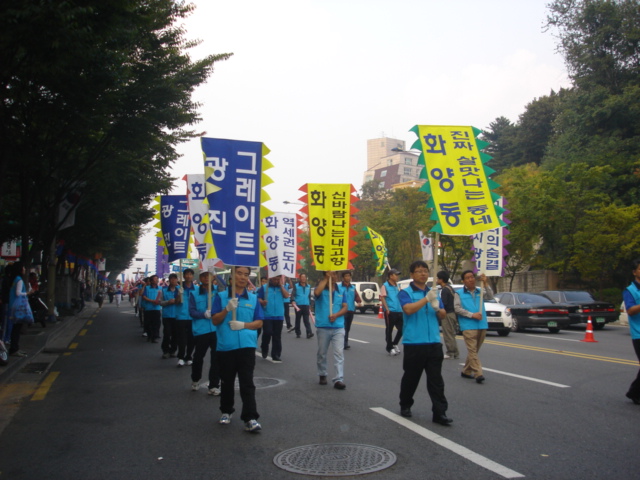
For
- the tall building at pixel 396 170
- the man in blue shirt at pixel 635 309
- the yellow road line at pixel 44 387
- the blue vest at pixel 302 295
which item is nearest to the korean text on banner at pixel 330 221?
the man in blue shirt at pixel 635 309

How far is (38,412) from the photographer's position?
783cm

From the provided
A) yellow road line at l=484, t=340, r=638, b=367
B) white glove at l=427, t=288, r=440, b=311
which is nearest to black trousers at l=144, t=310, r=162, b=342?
yellow road line at l=484, t=340, r=638, b=367

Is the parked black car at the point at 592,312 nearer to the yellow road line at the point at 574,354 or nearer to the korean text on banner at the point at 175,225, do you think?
the yellow road line at the point at 574,354

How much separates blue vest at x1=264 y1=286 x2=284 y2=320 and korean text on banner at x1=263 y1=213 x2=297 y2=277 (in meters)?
1.06

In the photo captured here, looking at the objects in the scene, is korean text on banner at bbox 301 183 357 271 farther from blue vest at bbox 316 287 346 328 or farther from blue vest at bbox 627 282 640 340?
blue vest at bbox 627 282 640 340

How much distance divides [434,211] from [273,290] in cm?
584

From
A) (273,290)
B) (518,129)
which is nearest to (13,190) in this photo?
(273,290)

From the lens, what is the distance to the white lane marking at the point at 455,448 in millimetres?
5059

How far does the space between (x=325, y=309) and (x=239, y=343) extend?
10.1ft

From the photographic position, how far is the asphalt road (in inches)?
209

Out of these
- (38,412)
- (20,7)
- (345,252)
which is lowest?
(38,412)

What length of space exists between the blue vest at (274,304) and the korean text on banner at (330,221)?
2.97 meters

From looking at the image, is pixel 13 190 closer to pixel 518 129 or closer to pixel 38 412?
pixel 38 412

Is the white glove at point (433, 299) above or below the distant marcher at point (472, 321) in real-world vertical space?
above
